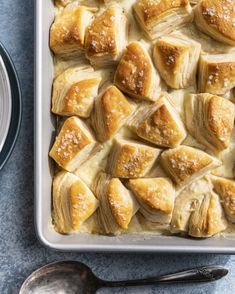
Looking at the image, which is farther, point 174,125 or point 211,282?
point 211,282

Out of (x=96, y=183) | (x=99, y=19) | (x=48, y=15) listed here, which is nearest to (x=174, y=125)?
(x=96, y=183)

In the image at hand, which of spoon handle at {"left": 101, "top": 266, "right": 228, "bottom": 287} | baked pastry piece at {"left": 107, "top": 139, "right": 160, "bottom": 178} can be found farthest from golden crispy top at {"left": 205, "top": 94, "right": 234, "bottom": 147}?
spoon handle at {"left": 101, "top": 266, "right": 228, "bottom": 287}

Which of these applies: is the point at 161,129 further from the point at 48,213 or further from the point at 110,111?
the point at 48,213

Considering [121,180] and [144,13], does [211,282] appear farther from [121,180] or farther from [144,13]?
[144,13]

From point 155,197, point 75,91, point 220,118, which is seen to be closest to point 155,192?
point 155,197

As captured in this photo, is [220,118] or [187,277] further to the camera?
[187,277]

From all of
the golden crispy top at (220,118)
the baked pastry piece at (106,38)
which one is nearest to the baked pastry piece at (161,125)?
the golden crispy top at (220,118)
